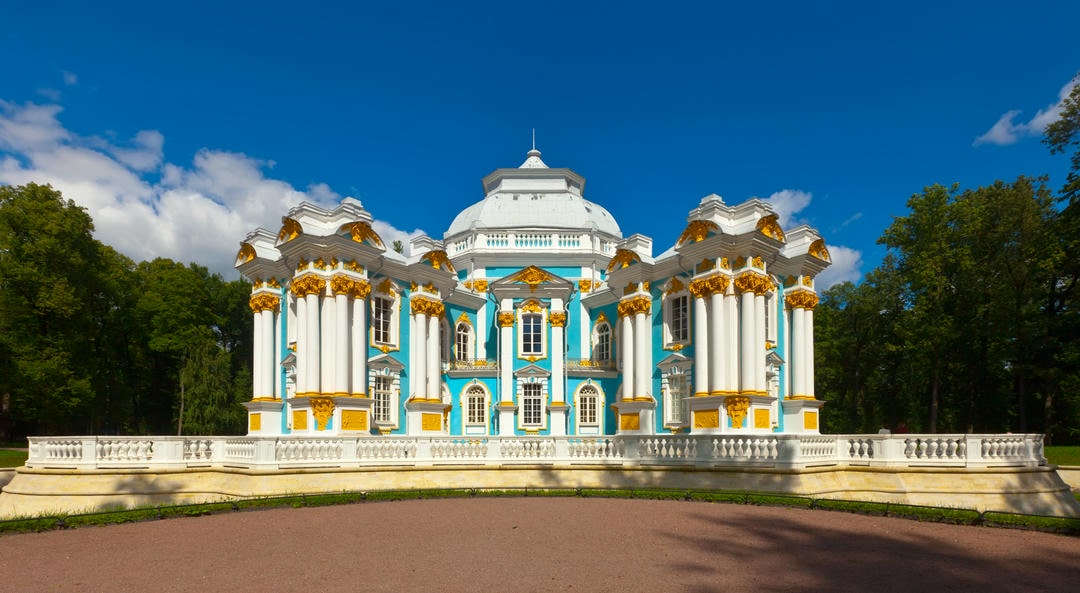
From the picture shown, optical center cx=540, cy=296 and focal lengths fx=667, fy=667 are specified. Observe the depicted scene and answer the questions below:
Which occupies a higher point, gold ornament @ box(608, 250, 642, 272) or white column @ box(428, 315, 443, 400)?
gold ornament @ box(608, 250, 642, 272)

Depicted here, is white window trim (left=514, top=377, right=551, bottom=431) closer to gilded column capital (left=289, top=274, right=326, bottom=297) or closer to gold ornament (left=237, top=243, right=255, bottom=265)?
gilded column capital (left=289, top=274, right=326, bottom=297)

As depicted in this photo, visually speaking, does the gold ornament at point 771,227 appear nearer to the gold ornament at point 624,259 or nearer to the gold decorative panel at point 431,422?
the gold ornament at point 624,259

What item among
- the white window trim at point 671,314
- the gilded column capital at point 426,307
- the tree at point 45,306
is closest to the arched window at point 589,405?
the white window trim at point 671,314

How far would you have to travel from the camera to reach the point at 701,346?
1980 centimetres

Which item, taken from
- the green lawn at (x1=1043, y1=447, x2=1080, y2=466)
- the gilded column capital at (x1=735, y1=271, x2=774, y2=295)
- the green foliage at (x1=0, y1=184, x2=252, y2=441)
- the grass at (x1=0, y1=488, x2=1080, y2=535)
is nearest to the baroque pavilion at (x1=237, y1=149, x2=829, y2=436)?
the gilded column capital at (x1=735, y1=271, x2=774, y2=295)

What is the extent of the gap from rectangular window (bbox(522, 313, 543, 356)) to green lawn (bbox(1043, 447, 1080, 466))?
16497 mm

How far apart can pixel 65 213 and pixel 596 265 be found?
24570mm

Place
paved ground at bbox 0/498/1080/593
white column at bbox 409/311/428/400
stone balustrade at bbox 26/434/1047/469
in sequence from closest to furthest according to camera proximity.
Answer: paved ground at bbox 0/498/1080/593, stone balustrade at bbox 26/434/1047/469, white column at bbox 409/311/428/400

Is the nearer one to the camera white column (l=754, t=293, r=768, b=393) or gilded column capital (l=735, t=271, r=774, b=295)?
white column (l=754, t=293, r=768, b=393)

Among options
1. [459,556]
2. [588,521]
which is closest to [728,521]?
[588,521]

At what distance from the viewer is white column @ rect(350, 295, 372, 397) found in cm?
2022

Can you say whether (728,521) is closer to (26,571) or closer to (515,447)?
(515,447)

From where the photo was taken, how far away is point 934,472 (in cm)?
1323

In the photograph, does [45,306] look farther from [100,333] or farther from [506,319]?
[506,319]
